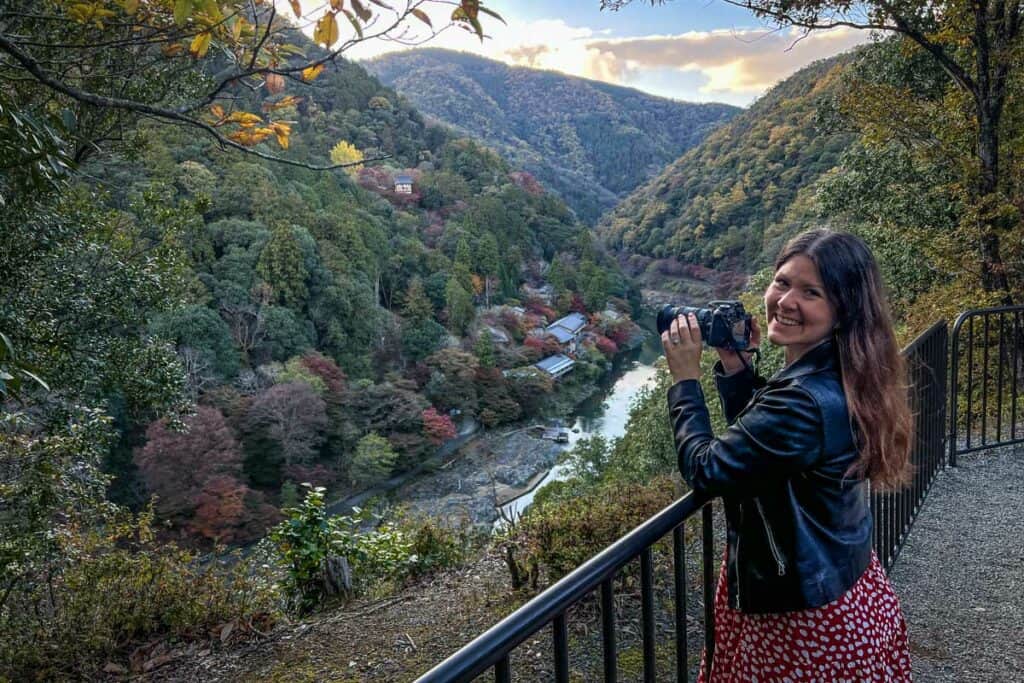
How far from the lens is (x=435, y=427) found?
20750mm

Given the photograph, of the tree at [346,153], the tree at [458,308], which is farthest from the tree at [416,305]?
the tree at [346,153]

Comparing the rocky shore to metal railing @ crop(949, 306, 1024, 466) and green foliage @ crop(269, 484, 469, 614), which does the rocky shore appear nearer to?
green foliage @ crop(269, 484, 469, 614)

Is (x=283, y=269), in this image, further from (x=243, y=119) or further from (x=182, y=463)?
(x=243, y=119)

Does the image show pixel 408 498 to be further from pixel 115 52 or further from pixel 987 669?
pixel 987 669

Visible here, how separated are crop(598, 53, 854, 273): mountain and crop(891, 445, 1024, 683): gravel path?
14.9 meters

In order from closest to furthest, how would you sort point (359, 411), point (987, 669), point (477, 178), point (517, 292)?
point (987, 669) → point (359, 411) → point (517, 292) → point (477, 178)

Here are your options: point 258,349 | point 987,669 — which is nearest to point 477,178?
point 258,349

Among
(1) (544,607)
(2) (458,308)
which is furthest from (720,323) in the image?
(2) (458,308)

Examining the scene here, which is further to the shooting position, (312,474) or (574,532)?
(312,474)

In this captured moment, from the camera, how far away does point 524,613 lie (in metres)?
0.73

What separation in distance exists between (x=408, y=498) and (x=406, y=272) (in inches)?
578

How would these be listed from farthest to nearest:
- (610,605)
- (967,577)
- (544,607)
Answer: (967,577)
(610,605)
(544,607)

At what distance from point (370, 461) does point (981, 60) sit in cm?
1581

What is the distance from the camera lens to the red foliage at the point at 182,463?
13633 millimetres
